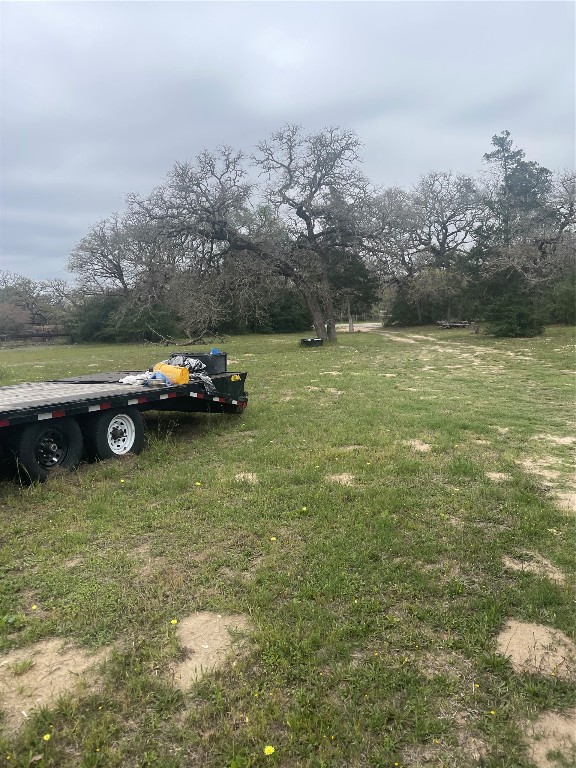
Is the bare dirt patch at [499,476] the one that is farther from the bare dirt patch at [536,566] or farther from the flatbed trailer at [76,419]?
the flatbed trailer at [76,419]

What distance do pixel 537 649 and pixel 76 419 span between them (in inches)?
216

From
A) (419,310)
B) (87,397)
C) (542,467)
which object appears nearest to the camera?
(542,467)

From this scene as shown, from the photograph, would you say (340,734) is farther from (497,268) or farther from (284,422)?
(497,268)

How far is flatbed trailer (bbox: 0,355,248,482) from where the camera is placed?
570 centimetres

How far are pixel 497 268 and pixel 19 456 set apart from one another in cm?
2660

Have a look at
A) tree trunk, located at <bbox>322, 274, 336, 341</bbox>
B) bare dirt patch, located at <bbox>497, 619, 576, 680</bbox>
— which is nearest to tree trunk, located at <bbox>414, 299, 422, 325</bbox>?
tree trunk, located at <bbox>322, 274, 336, 341</bbox>

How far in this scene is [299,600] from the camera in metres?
3.46

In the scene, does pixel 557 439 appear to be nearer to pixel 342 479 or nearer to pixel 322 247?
pixel 342 479

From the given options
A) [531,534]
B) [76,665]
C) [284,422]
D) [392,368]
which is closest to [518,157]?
[392,368]

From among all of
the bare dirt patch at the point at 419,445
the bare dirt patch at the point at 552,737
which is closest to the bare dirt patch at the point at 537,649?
the bare dirt patch at the point at 552,737

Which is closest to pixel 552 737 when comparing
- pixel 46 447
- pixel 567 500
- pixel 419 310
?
pixel 567 500

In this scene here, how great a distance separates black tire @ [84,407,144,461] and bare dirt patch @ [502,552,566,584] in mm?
4793

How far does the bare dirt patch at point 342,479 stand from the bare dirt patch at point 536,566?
6.57 ft

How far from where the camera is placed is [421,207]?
3903cm
